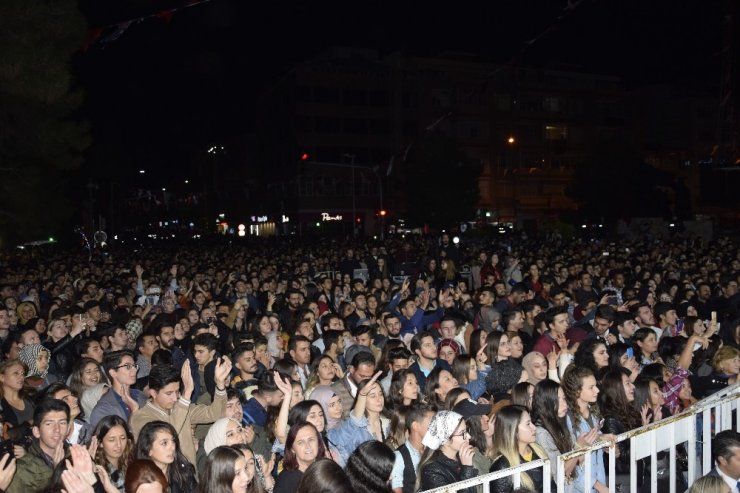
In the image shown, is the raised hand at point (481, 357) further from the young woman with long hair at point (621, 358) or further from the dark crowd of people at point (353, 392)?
the young woman with long hair at point (621, 358)

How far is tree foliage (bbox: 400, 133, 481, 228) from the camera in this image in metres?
50.4

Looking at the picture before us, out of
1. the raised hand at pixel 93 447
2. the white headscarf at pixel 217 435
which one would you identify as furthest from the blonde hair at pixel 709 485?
the raised hand at pixel 93 447

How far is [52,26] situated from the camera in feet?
69.6

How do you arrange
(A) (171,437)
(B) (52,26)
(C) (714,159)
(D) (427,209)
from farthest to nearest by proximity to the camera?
1. (D) (427,209)
2. (C) (714,159)
3. (B) (52,26)
4. (A) (171,437)

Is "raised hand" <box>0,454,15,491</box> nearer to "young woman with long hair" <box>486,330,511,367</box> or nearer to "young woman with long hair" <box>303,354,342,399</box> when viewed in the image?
"young woman with long hair" <box>303,354,342,399</box>

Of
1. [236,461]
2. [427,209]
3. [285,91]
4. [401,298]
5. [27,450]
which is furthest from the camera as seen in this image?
[285,91]

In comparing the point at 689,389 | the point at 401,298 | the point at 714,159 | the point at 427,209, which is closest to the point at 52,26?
the point at 401,298

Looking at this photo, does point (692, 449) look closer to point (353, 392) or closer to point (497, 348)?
point (497, 348)

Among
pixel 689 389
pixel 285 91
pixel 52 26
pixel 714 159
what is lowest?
pixel 689 389

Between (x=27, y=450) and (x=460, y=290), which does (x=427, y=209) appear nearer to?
(x=460, y=290)

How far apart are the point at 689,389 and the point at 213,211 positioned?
238 ft

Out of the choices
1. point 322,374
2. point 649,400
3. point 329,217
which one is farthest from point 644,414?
point 329,217

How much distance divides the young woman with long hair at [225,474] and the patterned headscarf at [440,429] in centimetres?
116

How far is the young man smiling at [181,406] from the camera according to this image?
5.41 meters
